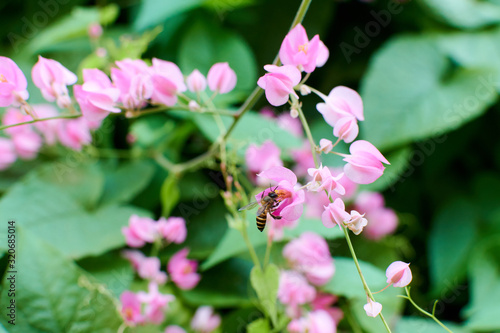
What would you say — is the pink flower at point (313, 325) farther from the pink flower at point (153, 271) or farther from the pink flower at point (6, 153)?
the pink flower at point (6, 153)

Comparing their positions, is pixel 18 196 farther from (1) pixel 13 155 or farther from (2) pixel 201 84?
(2) pixel 201 84

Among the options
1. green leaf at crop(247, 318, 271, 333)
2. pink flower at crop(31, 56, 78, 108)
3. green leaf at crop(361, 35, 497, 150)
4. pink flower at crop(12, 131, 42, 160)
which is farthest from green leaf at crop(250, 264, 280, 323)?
pink flower at crop(12, 131, 42, 160)

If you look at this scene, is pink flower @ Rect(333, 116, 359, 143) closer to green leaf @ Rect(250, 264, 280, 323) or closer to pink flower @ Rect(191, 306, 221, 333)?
green leaf @ Rect(250, 264, 280, 323)

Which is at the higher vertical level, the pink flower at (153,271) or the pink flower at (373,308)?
the pink flower at (373,308)

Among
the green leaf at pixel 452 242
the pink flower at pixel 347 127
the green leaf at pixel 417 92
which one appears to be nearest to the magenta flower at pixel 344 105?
the pink flower at pixel 347 127

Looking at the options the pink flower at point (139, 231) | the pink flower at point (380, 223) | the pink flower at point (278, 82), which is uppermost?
the pink flower at point (278, 82)

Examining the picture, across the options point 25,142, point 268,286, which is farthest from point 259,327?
point 25,142

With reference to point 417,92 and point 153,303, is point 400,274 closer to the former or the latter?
point 153,303
